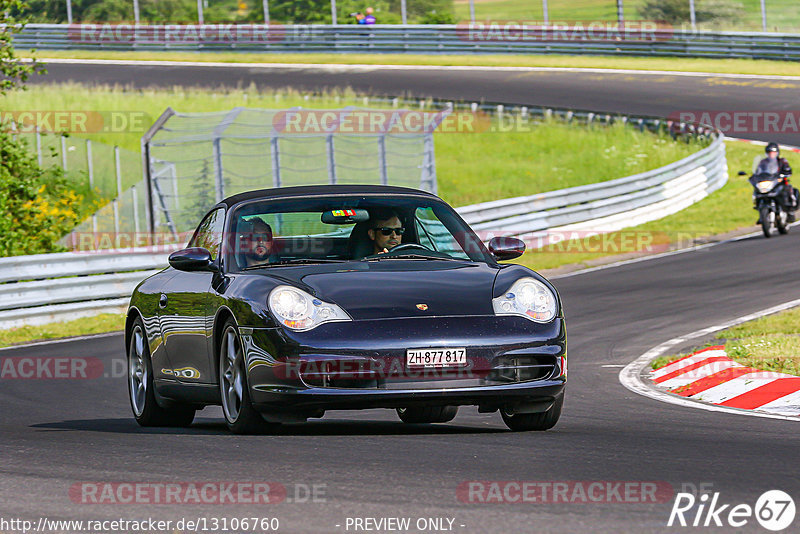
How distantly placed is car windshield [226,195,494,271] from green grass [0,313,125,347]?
8517mm

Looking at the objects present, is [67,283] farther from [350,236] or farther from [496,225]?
[350,236]

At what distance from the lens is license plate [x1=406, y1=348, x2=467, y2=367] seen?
7254 mm

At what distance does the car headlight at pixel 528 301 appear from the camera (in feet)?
24.8

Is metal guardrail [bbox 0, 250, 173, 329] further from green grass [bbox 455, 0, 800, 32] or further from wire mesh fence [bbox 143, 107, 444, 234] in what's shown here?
green grass [bbox 455, 0, 800, 32]

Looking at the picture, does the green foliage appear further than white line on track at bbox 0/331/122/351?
Yes

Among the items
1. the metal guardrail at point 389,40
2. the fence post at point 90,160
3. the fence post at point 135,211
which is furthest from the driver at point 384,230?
the metal guardrail at point 389,40

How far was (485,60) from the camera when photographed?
4981 cm

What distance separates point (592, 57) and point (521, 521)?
148 ft

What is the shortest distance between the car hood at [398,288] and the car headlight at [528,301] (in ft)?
0.28

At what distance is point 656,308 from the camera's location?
16.1 m

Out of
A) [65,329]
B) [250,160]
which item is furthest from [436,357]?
[250,160]

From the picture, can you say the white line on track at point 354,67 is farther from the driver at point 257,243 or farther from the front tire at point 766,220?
the driver at point 257,243

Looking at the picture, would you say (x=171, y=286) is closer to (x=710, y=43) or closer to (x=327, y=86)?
(x=327, y=86)

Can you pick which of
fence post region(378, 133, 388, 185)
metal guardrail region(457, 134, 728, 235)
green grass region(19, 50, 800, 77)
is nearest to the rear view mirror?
metal guardrail region(457, 134, 728, 235)
